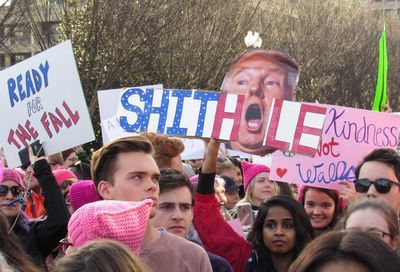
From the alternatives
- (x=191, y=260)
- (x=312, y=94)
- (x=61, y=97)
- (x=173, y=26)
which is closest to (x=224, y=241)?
(x=191, y=260)

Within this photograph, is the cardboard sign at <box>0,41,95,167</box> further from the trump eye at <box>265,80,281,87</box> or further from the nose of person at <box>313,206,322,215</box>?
the nose of person at <box>313,206,322,215</box>

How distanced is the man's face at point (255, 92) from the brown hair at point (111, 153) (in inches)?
74.0

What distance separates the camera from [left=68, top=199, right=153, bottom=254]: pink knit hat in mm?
3205

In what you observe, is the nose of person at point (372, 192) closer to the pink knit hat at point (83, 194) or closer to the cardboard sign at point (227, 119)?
the cardboard sign at point (227, 119)

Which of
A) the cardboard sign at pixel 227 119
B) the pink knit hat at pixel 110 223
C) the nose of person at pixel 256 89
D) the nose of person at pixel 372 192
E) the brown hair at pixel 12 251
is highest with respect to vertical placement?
Answer: the nose of person at pixel 256 89

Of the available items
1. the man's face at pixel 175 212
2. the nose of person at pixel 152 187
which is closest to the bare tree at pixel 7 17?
the man's face at pixel 175 212

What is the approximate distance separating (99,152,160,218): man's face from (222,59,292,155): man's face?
195 cm

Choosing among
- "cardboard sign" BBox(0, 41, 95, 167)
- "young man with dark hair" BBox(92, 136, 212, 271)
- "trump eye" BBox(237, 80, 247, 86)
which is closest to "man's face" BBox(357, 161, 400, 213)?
"trump eye" BBox(237, 80, 247, 86)

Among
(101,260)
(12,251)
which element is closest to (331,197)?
(12,251)

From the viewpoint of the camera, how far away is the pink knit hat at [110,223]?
3205 millimetres

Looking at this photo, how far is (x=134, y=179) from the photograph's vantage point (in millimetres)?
3904

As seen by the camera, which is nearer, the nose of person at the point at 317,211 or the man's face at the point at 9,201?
the man's face at the point at 9,201

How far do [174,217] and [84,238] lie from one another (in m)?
1.23

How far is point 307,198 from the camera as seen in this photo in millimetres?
5832
